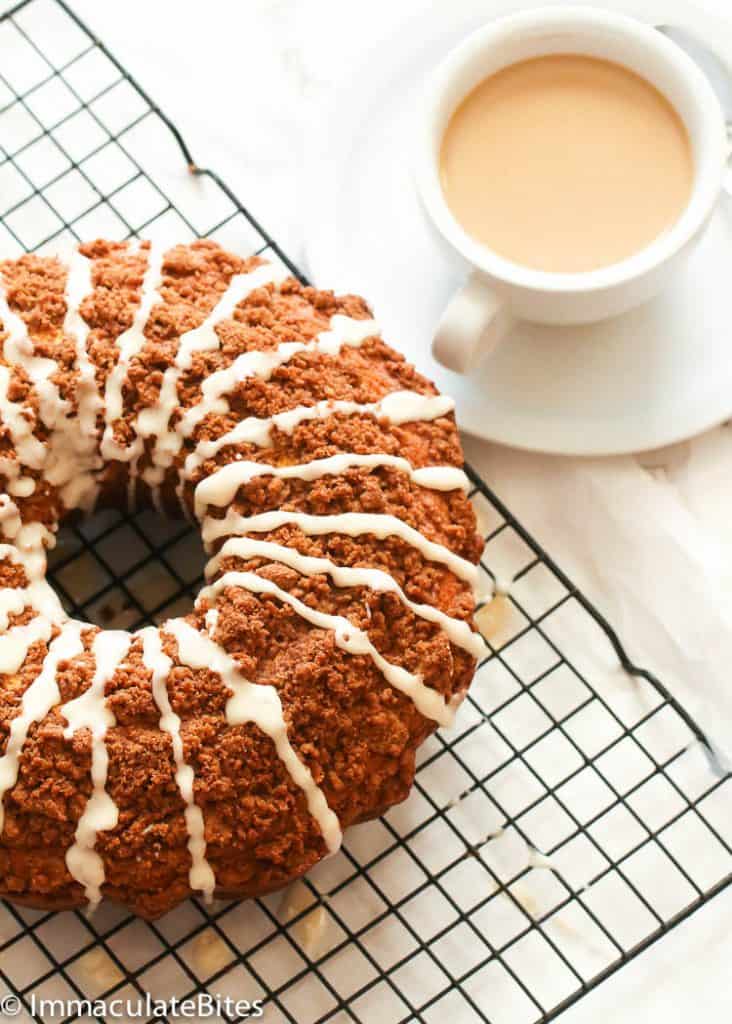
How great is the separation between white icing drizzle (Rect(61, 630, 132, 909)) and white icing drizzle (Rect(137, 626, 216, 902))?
46 mm

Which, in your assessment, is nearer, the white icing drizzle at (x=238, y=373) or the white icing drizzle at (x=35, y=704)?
the white icing drizzle at (x=35, y=704)

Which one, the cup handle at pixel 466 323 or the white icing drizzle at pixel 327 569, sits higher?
the cup handle at pixel 466 323

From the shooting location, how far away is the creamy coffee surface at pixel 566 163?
6.23 ft

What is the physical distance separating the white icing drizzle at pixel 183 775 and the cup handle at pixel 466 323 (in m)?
0.48

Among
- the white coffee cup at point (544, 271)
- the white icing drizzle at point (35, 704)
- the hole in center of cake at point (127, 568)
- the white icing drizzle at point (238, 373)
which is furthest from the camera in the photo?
the hole in center of cake at point (127, 568)

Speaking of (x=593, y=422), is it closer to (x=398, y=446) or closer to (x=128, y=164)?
(x=398, y=446)

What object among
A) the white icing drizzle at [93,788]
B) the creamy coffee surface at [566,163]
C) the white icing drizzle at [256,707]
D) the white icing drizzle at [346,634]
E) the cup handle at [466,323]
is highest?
the creamy coffee surface at [566,163]

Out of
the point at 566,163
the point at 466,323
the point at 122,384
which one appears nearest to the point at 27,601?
the point at 122,384

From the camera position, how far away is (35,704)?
1641 mm

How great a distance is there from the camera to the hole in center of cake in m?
1.95

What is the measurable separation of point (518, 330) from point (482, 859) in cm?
65

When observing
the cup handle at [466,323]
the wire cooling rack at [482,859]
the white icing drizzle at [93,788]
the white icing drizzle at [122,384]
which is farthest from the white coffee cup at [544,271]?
the white icing drizzle at [93,788]

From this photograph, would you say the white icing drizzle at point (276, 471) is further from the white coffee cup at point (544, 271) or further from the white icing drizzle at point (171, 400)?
the white coffee cup at point (544, 271)

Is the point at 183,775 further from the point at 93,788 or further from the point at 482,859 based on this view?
the point at 482,859
